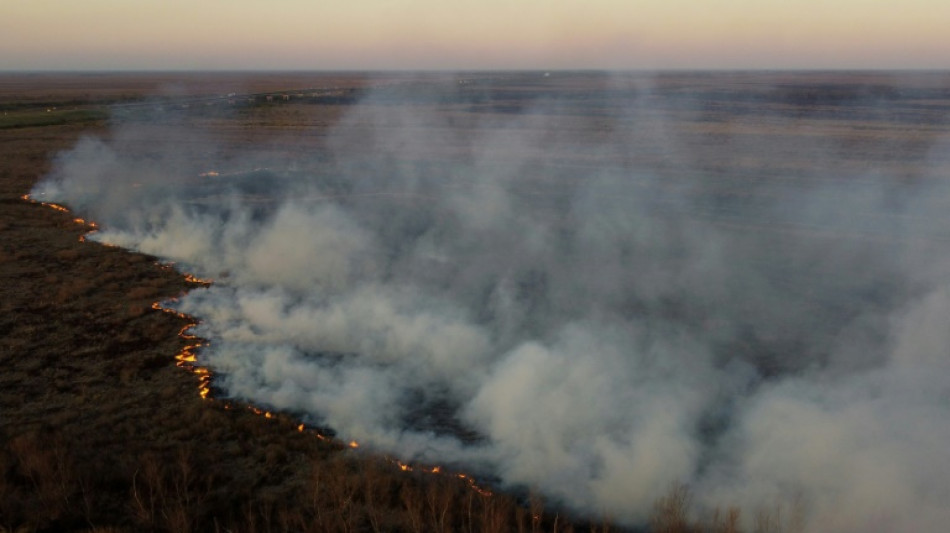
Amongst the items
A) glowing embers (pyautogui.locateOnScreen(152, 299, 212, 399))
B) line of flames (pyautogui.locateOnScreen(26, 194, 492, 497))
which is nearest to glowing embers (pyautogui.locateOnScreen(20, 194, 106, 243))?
line of flames (pyautogui.locateOnScreen(26, 194, 492, 497))

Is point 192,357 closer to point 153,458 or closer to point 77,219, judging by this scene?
point 153,458

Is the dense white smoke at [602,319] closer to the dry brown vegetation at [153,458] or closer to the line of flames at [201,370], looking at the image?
the line of flames at [201,370]

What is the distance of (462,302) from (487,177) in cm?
1484

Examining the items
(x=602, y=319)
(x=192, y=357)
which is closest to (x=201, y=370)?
(x=192, y=357)

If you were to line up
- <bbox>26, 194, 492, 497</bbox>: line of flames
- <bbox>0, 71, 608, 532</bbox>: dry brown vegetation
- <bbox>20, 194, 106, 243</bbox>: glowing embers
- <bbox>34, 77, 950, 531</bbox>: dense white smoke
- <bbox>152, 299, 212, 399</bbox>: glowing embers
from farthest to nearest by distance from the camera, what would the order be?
<bbox>20, 194, 106, 243</bbox>: glowing embers < <bbox>152, 299, 212, 399</bbox>: glowing embers < <bbox>26, 194, 492, 497</bbox>: line of flames < <bbox>34, 77, 950, 531</bbox>: dense white smoke < <bbox>0, 71, 608, 532</bbox>: dry brown vegetation

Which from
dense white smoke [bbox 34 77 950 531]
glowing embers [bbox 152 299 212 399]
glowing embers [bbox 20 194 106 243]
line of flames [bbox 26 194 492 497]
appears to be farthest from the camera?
glowing embers [bbox 20 194 106 243]

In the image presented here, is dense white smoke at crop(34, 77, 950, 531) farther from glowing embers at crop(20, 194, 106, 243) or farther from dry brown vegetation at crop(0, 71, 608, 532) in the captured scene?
dry brown vegetation at crop(0, 71, 608, 532)

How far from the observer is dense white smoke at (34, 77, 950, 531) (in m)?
7.23

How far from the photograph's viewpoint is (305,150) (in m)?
35.2

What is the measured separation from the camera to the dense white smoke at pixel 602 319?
7.23 m

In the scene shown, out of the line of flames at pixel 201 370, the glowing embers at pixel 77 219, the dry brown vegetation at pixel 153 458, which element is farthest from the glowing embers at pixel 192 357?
the glowing embers at pixel 77 219

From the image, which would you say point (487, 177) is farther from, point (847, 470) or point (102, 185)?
point (847, 470)

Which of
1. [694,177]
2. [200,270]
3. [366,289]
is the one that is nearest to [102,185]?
[200,270]

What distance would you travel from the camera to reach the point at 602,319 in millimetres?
11812
